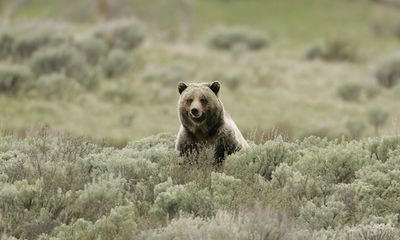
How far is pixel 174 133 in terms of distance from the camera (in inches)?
530

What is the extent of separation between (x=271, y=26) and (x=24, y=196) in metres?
45.5

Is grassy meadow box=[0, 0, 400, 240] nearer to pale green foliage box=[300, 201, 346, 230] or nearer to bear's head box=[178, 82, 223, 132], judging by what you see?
pale green foliage box=[300, 201, 346, 230]

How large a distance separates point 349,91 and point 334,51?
9435 millimetres

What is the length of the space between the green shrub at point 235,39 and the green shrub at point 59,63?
12409 millimetres

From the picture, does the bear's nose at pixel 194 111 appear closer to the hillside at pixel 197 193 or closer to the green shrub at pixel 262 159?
the hillside at pixel 197 193

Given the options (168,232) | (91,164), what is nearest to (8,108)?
(91,164)

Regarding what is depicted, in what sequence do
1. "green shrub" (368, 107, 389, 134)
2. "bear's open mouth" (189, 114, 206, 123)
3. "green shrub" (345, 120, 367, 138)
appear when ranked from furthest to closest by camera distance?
"green shrub" (368, 107, 389, 134), "green shrub" (345, 120, 367, 138), "bear's open mouth" (189, 114, 206, 123)

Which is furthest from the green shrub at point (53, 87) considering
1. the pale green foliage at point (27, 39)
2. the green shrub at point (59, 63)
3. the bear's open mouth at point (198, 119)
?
the bear's open mouth at point (198, 119)

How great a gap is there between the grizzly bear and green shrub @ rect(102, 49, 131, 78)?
44.3 feet

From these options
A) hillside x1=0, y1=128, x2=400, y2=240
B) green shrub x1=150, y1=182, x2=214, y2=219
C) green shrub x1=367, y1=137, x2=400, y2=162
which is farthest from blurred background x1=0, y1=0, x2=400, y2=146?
green shrub x1=150, y1=182, x2=214, y2=219

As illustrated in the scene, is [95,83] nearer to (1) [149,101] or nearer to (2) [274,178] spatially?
(1) [149,101]

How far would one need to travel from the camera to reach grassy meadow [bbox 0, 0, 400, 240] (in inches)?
266

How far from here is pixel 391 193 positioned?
306 inches

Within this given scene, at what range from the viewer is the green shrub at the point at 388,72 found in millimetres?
26141
